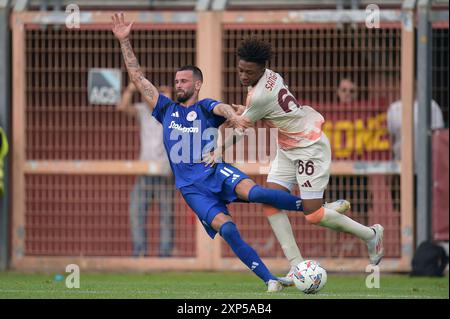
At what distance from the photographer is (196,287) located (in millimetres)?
11688

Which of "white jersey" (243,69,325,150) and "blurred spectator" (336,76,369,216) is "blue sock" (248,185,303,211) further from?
"blurred spectator" (336,76,369,216)

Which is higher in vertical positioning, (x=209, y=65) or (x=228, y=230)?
(x=209, y=65)

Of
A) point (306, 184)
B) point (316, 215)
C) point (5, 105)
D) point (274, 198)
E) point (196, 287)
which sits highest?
point (5, 105)

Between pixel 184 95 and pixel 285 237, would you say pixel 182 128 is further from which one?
pixel 285 237

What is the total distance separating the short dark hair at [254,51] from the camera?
Answer: 10602mm

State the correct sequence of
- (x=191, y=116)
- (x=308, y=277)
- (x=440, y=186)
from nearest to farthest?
(x=308, y=277) < (x=191, y=116) < (x=440, y=186)

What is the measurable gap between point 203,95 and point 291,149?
389 cm

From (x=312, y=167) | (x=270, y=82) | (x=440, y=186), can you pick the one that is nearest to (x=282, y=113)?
(x=270, y=82)

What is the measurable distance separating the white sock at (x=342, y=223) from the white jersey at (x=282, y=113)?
67 cm

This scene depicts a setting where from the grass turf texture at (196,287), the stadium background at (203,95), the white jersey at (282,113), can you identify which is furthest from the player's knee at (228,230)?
the stadium background at (203,95)

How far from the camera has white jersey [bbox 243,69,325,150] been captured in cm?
1061

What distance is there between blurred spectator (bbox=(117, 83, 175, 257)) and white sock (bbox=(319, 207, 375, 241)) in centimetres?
418

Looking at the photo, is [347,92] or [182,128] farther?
[347,92]
